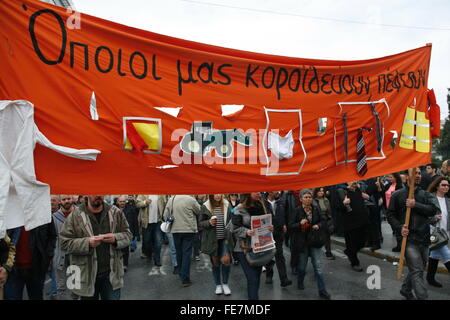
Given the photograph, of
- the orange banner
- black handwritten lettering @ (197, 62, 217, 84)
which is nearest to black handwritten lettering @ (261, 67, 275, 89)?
the orange banner

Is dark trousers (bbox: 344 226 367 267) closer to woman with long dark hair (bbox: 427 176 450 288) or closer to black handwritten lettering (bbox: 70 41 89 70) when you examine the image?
woman with long dark hair (bbox: 427 176 450 288)

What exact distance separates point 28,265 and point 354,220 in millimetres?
6449

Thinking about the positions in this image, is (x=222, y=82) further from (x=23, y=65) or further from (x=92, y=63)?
(x=23, y=65)

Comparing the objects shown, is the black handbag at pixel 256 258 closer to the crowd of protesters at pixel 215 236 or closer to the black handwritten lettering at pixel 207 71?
the crowd of protesters at pixel 215 236

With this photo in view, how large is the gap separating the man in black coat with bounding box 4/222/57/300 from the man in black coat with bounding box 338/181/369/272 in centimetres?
614

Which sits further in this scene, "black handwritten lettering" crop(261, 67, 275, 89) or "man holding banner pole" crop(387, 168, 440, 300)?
"man holding banner pole" crop(387, 168, 440, 300)

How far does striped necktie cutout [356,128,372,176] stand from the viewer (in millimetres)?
3463

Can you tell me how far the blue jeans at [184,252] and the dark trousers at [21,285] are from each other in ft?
8.51

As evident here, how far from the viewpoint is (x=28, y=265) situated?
459 cm

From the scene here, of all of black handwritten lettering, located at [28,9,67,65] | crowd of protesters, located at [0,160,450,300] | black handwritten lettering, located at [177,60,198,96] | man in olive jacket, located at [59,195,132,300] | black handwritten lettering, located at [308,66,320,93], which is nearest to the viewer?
black handwritten lettering, located at [28,9,67,65]

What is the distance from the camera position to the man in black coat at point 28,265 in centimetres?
450

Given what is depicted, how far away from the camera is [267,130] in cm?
313

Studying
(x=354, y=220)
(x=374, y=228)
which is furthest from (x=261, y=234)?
(x=374, y=228)

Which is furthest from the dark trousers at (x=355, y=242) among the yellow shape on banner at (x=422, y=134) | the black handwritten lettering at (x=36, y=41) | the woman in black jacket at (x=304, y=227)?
the black handwritten lettering at (x=36, y=41)
